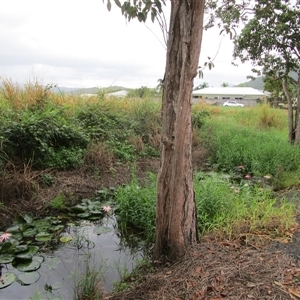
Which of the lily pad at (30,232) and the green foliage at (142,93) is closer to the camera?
the lily pad at (30,232)

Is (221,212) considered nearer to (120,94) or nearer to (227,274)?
(227,274)

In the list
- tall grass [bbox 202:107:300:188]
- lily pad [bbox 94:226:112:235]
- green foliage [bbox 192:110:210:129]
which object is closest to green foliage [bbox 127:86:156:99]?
green foliage [bbox 192:110:210:129]

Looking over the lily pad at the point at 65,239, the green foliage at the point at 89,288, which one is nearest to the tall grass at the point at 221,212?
the lily pad at the point at 65,239

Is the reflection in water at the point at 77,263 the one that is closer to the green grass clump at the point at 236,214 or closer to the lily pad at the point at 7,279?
the lily pad at the point at 7,279

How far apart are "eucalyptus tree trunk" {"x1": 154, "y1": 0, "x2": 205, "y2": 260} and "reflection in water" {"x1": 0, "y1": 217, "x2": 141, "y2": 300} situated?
0.57 meters

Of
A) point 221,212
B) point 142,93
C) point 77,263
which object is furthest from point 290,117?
point 77,263

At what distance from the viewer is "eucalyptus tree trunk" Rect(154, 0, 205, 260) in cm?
196

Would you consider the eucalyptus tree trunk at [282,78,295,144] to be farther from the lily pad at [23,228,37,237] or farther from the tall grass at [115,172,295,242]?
the lily pad at [23,228,37,237]

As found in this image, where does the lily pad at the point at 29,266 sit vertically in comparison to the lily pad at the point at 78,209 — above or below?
below

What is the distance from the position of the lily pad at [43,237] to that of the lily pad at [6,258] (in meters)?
0.36

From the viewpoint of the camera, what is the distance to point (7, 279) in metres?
2.29

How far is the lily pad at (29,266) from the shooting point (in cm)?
244

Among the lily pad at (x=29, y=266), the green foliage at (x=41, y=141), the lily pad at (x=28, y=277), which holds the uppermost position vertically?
the green foliage at (x=41, y=141)

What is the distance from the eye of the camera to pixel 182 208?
2.14 metres
